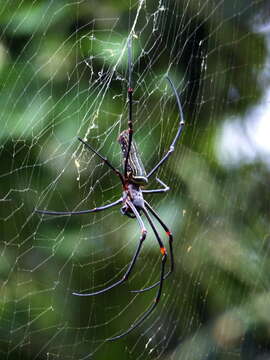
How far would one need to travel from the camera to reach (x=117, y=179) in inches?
128

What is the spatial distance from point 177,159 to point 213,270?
68cm

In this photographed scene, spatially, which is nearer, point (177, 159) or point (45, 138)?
point (45, 138)

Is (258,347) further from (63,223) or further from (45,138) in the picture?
(45,138)

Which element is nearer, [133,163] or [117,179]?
[133,163]

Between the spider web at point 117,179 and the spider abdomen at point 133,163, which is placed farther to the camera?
the spider web at point 117,179

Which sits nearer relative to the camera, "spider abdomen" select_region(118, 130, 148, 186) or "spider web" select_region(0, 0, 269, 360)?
"spider abdomen" select_region(118, 130, 148, 186)

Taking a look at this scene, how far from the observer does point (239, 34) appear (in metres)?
3.71

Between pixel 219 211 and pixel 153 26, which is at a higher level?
pixel 153 26

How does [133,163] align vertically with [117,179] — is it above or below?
above

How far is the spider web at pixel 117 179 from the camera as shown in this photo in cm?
287

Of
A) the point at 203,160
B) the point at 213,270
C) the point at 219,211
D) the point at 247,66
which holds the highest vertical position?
the point at 247,66

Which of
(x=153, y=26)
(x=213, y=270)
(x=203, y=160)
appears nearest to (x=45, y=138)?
(x=153, y=26)

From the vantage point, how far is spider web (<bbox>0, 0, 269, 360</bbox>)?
113 inches

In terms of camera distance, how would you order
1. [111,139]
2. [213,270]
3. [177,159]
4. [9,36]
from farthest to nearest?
[213,270]
[177,159]
[111,139]
[9,36]
